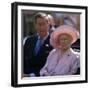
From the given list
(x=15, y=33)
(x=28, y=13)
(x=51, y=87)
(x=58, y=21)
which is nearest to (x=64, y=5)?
(x=58, y=21)

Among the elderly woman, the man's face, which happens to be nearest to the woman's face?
the elderly woman

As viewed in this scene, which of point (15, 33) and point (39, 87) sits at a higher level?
point (15, 33)

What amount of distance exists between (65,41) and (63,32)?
0.23 ft

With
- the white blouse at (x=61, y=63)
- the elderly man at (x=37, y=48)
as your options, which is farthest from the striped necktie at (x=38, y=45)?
the white blouse at (x=61, y=63)

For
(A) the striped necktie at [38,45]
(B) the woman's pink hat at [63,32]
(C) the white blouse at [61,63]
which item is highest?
(B) the woman's pink hat at [63,32]

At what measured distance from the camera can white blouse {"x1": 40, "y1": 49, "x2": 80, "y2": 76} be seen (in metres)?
2.01

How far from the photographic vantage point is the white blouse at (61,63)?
201cm

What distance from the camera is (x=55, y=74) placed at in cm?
203

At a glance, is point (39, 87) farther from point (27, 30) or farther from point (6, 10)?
point (6, 10)

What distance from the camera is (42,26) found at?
1994 millimetres

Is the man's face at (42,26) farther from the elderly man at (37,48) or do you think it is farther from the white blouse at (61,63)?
the white blouse at (61,63)

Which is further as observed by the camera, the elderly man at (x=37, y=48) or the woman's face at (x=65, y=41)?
the woman's face at (x=65, y=41)

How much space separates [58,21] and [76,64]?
0.36 m

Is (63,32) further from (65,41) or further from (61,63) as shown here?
(61,63)
